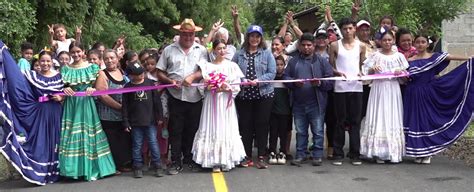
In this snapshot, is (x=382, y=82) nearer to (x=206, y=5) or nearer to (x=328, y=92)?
(x=328, y=92)

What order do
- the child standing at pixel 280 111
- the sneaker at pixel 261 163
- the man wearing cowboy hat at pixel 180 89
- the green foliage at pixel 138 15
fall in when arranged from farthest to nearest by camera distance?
the green foliage at pixel 138 15, the child standing at pixel 280 111, the sneaker at pixel 261 163, the man wearing cowboy hat at pixel 180 89

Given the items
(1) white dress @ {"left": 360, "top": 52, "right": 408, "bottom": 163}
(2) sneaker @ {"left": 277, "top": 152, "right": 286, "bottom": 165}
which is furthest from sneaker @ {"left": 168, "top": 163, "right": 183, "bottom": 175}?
(1) white dress @ {"left": 360, "top": 52, "right": 408, "bottom": 163}

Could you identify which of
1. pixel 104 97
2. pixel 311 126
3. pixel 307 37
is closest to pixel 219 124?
pixel 311 126

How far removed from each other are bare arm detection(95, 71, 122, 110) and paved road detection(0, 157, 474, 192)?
0.91m

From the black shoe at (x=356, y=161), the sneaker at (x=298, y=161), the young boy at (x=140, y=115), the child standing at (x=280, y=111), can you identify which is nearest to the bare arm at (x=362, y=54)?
the child standing at (x=280, y=111)

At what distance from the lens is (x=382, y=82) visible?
8.24 metres

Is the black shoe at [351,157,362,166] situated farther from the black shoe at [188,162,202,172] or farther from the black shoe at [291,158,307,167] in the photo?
the black shoe at [188,162,202,172]

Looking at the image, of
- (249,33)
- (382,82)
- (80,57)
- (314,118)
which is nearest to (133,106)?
(80,57)

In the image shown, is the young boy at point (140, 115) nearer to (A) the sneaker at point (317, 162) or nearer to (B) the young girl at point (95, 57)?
(B) the young girl at point (95, 57)

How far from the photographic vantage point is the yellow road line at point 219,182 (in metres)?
6.87

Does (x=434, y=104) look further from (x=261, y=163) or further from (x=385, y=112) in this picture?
(x=261, y=163)

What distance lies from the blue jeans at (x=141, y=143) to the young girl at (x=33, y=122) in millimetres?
941

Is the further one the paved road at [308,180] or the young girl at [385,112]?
the young girl at [385,112]

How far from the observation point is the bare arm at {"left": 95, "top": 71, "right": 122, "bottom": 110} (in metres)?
7.57
